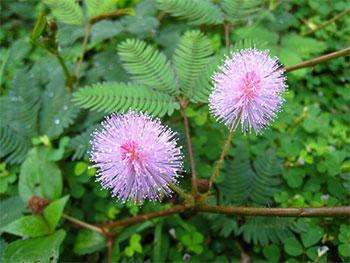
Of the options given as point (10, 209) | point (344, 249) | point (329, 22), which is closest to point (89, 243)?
point (10, 209)

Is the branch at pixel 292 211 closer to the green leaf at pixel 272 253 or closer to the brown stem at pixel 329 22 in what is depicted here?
the green leaf at pixel 272 253

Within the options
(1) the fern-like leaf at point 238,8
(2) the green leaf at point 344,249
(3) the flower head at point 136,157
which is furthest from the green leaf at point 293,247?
(1) the fern-like leaf at point 238,8

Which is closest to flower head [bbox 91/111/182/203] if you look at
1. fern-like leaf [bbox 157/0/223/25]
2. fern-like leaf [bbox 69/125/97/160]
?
fern-like leaf [bbox 69/125/97/160]

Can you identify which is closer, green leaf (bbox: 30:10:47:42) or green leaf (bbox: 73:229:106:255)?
green leaf (bbox: 30:10:47:42)

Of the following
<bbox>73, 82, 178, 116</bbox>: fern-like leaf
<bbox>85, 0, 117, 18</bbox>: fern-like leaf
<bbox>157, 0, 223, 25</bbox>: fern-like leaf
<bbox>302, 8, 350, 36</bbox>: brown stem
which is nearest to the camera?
<bbox>73, 82, 178, 116</bbox>: fern-like leaf

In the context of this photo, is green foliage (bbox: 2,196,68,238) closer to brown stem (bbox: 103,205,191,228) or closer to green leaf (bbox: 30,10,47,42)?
brown stem (bbox: 103,205,191,228)

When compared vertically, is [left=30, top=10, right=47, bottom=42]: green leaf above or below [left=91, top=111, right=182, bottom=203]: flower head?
above

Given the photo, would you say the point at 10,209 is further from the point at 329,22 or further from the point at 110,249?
the point at 329,22
